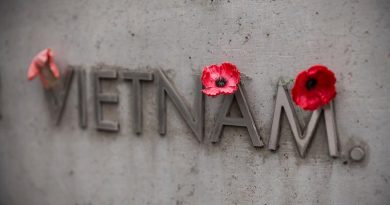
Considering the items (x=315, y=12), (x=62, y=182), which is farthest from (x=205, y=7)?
(x=62, y=182)

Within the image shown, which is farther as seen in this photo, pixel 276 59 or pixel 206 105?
pixel 206 105

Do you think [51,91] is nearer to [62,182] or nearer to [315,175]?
[62,182]

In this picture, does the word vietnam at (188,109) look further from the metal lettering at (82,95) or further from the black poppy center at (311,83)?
the black poppy center at (311,83)

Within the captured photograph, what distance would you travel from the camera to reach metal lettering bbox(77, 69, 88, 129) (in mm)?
3486

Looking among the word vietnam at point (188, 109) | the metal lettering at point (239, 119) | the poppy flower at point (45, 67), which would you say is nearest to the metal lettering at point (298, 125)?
the word vietnam at point (188, 109)

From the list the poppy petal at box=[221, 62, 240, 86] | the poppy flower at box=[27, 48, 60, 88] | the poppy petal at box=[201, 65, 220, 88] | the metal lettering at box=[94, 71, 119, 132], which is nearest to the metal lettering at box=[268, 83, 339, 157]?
the poppy petal at box=[221, 62, 240, 86]

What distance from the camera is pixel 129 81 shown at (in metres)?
3.25

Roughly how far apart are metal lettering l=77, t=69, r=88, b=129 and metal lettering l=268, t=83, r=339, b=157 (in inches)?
61.7

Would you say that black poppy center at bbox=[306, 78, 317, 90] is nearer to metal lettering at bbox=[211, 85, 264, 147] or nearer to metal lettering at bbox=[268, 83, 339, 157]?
metal lettering at bbox=[268, 83, 339, 157]

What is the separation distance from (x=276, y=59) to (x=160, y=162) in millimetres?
1123

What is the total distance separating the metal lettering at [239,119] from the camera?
2.74 meters

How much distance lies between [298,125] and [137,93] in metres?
1.19

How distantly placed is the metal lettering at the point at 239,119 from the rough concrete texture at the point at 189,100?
0.05 metres

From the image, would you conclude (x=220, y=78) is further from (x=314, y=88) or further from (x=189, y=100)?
(x=314, y=88)
